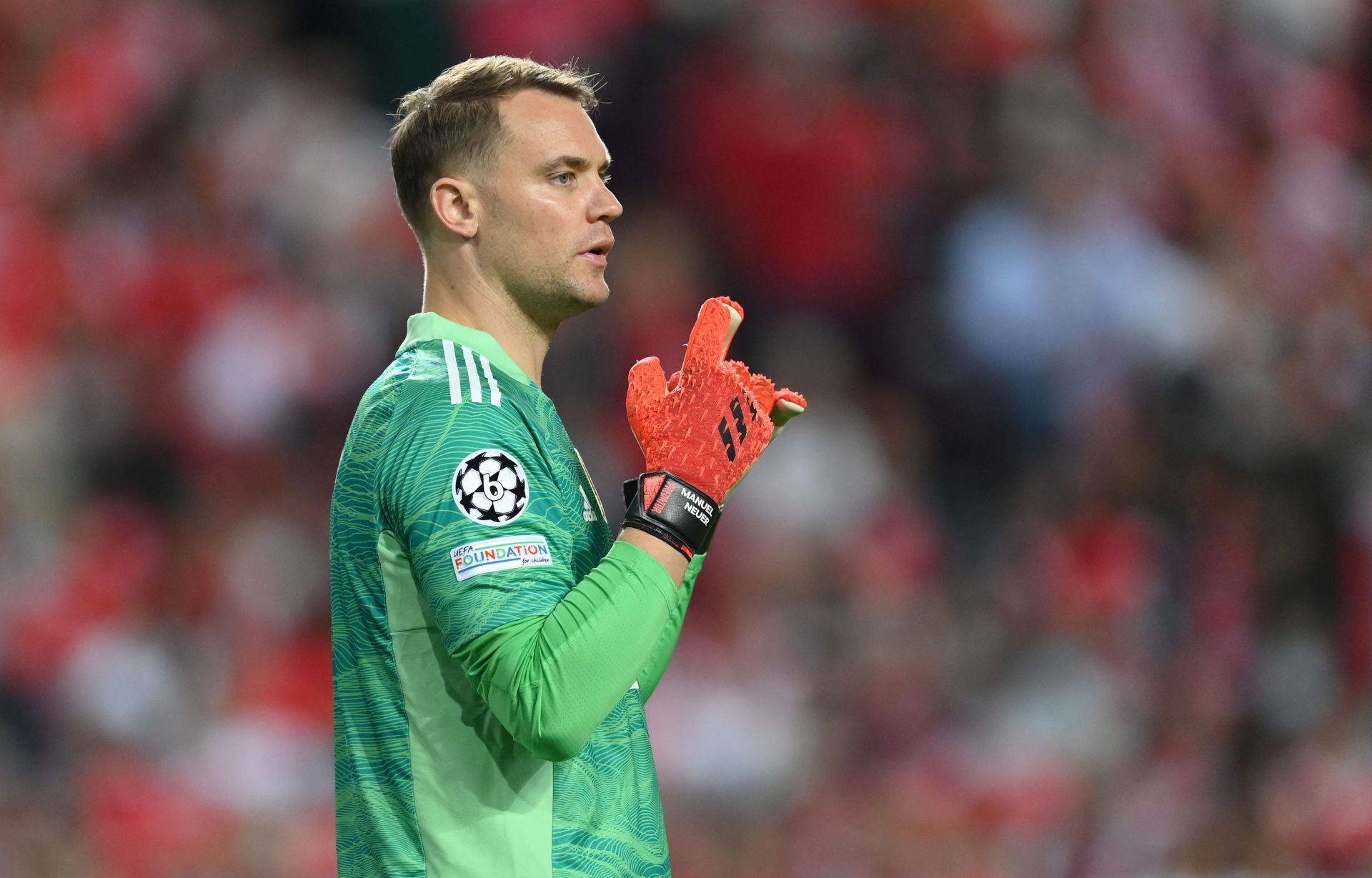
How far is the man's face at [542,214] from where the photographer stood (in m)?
2.64

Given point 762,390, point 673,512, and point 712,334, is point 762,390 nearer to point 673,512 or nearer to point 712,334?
point 712,334

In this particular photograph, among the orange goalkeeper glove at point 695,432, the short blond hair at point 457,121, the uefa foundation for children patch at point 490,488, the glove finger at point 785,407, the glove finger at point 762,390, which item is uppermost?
the short blond hair at point 457,121

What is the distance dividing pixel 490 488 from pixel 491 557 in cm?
11

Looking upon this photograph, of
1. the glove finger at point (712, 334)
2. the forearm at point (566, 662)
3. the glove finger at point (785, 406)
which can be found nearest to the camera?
the forearm at point (566, 662)

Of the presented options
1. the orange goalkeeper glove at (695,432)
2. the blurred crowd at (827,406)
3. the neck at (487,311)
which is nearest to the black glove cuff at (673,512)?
the orange goalkeeper glove at (695,432)

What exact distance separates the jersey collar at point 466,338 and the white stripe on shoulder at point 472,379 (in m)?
0.05

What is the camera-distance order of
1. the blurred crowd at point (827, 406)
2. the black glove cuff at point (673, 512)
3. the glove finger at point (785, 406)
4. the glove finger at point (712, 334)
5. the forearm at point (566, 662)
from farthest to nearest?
1. the blurred crowd at point (827, 406)
2. the glove finger at point (785, 406)
3. the glove finger at point (712, 334)
4. the black glove cuff at point (673, 512)
5. the forearm at point (566, 662)

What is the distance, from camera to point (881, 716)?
6.67 meters

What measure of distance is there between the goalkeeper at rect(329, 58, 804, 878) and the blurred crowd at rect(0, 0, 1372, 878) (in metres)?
3.96

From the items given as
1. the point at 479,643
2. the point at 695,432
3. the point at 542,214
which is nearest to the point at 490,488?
the point at 479,643

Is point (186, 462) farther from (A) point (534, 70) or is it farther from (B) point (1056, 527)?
(A) point (534, 70)

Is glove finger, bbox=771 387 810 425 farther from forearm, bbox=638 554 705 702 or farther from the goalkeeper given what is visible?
forearm, bbox=638 554 705 702

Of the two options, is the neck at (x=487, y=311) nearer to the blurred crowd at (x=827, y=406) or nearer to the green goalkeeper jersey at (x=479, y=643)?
the green goalkeeper jersey at (x=479, y=643)

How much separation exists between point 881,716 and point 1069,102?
3400 mm
